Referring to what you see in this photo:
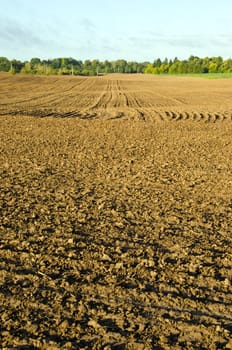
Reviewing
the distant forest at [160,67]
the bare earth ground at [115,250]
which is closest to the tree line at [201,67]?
the distant forest at [160,67]

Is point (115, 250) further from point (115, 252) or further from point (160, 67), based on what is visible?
point (160, 67)

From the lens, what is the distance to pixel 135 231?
18.1ft

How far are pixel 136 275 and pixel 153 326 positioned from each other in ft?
2.94

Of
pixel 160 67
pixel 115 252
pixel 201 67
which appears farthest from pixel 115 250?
pixel 160 67

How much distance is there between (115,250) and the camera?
490 cm

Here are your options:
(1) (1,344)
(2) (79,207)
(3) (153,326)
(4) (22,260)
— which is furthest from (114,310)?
(2) (79,207)

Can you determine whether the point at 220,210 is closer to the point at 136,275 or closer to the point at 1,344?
the point at 136,275

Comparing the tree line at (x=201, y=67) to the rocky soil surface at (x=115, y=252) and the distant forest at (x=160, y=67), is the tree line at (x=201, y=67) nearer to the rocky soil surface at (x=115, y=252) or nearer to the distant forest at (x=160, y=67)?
the distant forest at (x=160, y=67)

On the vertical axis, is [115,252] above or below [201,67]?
below

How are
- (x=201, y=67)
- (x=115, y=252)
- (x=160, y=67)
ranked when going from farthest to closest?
(x=160, y=67) → (x=201, y=67) → (x=115, y=252)

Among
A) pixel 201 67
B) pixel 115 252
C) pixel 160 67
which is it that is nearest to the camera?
pixel 115 252

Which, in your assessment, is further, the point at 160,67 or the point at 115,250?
the point at 160,67

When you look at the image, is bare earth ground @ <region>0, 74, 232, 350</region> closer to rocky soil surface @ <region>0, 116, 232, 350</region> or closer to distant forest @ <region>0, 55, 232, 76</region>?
rocky soil surface @ <region>0, 116, 232, 350</region>

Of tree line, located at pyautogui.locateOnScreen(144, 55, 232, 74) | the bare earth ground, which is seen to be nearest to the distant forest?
tree line, located at pyautogui.locateOnScreen(144, 55, 232, 74)
